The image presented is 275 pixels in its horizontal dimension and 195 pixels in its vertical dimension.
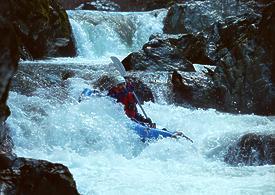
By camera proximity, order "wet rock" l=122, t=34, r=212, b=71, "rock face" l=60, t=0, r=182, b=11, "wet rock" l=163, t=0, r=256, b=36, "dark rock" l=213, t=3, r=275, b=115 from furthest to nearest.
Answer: "rock face" l=60, t=0, r=182, b=11, "wet rock" l=163, t=0, r=256, b=36, "wet rock" l=122, t=34, r=212, b=71, "dark rock" l=213, t=3, r=275, b=115

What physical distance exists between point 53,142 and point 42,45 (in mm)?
8242

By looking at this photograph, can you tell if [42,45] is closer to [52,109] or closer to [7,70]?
[52,109]

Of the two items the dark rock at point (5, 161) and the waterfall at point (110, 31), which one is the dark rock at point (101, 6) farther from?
the dark rock at point (5, 161)

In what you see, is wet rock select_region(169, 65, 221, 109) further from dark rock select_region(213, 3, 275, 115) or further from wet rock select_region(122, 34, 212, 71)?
wet rock select_region(122, 34, 212, 71)

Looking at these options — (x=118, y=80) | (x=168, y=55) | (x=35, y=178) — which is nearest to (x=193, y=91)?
(x=118, y=80)

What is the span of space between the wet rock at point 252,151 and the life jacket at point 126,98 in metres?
1.77

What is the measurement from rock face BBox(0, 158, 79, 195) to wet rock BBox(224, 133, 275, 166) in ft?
12.4

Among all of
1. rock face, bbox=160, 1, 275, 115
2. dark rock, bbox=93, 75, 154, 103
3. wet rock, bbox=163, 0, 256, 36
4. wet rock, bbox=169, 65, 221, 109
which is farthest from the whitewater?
wet rock, bbox=163, 0, 256, 36

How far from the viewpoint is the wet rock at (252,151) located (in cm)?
724

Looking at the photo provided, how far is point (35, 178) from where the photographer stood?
4035 millimetres

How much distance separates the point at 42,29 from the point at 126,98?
7346mm

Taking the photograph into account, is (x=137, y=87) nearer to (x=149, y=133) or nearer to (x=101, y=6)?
(x=149, y=133)

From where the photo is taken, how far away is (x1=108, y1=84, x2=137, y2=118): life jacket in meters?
8.10

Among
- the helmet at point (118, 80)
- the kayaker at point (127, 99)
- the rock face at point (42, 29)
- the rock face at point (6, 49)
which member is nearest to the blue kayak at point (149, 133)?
the kayaker at point (127, 99)
